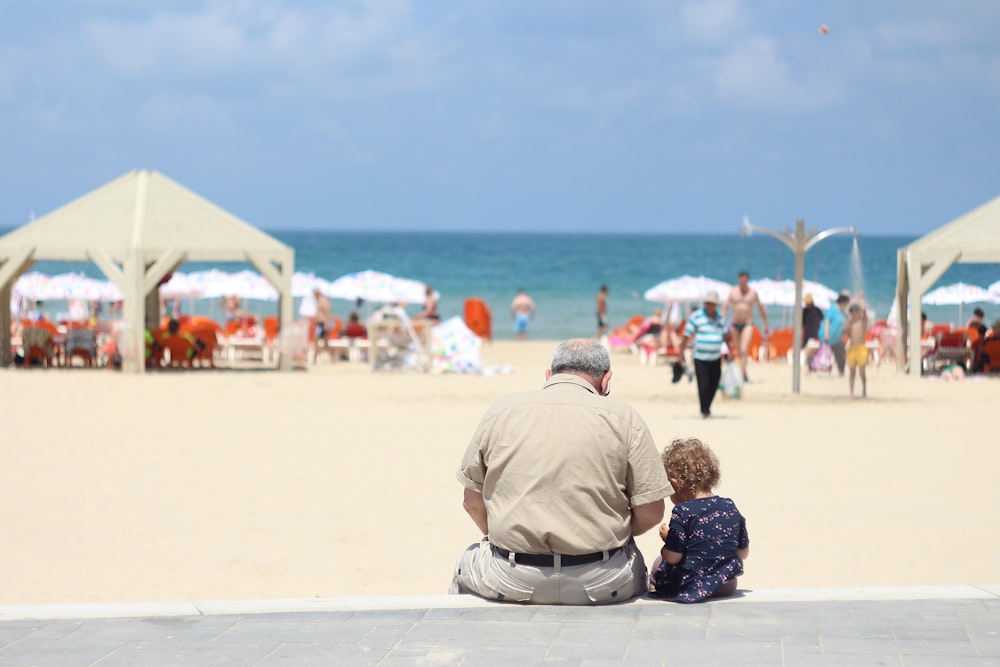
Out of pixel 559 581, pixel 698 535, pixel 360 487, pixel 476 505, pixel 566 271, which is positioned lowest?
pixel 360 487

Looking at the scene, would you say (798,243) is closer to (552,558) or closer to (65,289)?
(552,558)

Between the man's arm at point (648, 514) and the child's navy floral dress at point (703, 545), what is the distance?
20 cm

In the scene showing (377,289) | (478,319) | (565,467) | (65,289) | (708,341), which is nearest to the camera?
(565,467)

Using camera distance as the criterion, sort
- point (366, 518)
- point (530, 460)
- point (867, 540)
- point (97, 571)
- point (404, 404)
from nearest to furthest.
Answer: point (530, 460) → point (97, 571) → point (867, 540) → point (366, 518) → point (404, 404)

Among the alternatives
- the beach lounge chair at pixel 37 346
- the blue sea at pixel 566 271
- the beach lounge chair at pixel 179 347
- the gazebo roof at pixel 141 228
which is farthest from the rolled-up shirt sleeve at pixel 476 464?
the blue sea at pixel 566 271

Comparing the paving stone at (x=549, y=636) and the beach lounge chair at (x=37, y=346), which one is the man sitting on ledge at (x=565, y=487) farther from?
the beach lounge chair at (x=37, y=346)

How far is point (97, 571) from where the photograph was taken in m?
6.72

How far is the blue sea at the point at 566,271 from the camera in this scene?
43.0 meters

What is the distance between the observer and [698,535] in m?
4.66

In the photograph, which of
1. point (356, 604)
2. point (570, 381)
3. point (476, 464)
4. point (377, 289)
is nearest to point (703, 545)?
point (570, 381)

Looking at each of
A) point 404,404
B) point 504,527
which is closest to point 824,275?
point 404,404

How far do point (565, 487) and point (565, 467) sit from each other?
0.07m

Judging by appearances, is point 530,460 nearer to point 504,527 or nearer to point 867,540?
point 504,527

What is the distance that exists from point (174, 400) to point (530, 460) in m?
11.4
